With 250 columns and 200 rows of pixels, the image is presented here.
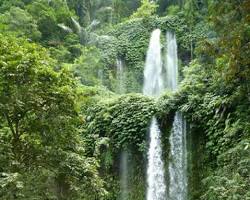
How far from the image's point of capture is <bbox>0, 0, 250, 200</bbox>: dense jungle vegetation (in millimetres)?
6855

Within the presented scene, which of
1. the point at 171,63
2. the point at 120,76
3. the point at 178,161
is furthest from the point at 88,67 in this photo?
the point at 178,161

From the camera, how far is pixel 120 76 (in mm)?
19188

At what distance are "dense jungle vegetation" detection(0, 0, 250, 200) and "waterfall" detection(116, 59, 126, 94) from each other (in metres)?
1.73

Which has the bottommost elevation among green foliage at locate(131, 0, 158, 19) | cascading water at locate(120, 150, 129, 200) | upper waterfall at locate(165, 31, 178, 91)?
cascading water at locate(120, 150, 129, 200)

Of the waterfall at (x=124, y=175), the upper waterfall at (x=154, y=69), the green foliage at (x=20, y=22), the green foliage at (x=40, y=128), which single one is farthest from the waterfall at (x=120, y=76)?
the green foliage at (x=40, y=128)

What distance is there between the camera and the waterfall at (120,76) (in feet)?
60.7

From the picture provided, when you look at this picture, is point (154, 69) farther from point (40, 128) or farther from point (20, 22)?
point (40, 128)

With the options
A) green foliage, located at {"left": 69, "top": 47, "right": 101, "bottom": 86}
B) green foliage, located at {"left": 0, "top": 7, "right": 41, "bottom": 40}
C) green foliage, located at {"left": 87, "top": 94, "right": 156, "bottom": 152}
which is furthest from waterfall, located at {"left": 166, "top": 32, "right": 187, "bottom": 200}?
green foliage, located at {"left": 0, "top": 7, "right": 41, "bottom": 40}

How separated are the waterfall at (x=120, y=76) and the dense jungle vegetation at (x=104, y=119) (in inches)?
68.0

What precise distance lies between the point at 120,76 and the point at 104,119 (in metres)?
7.45

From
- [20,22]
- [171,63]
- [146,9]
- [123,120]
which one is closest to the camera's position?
[123,120]

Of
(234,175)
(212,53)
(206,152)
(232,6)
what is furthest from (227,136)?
(232,6)

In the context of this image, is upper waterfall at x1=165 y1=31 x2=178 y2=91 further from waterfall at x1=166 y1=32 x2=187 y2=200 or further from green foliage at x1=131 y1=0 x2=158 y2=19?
waterfall at x1=166 y1=32 x2=187 y2=200

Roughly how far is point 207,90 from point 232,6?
3484 millimetres
